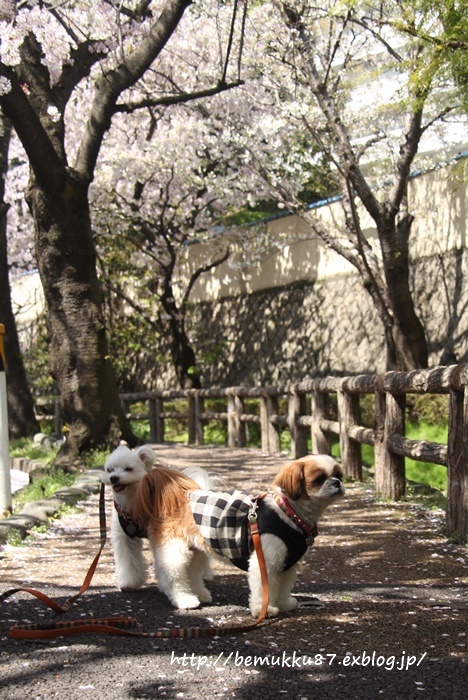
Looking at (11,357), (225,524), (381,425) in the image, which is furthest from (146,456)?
(11,357)

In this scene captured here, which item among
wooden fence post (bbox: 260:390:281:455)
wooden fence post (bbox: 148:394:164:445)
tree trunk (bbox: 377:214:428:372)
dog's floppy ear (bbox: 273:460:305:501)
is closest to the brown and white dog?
dog's floppy ear (bbox: 273:460:305:501)

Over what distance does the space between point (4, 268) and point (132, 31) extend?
501cm

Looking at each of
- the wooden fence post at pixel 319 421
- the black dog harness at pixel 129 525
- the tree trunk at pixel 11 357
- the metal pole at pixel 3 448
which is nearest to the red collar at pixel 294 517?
the black dog harness at pixel 129 525

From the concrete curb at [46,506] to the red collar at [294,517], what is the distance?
2.48 m

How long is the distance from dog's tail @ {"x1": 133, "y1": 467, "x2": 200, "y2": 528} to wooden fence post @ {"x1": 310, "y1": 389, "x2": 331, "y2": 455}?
4.87 m

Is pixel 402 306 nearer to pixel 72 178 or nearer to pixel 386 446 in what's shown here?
pixel 386 446

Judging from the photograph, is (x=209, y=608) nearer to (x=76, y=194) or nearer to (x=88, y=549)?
(x=88, y=549)

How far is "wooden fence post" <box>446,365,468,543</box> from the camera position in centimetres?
481

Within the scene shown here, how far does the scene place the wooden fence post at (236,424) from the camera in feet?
40.7

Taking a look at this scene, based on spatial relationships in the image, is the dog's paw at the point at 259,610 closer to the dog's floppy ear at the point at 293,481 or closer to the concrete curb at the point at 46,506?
the dog's floppy ear at the point at 293,481

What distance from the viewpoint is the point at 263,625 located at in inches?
133

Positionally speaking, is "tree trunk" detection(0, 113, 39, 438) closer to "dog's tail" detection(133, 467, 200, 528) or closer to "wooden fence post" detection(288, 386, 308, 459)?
"wooden fence post" detection(288, 386, 308, 459)

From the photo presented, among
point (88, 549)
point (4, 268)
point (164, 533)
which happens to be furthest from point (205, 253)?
point (164, 533)

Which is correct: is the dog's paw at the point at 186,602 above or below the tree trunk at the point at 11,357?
below
